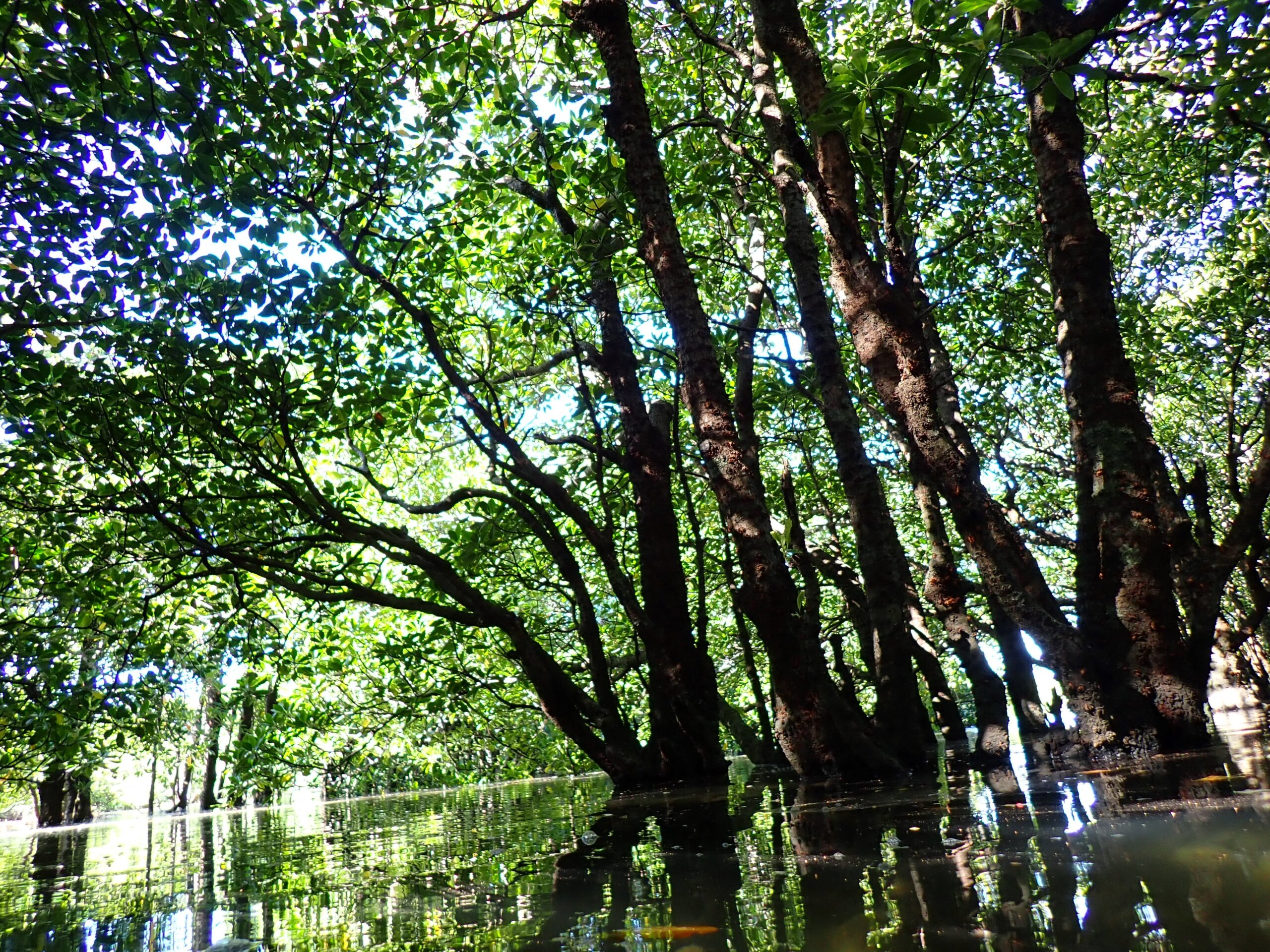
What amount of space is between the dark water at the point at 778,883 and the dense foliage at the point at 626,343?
6.46 feet

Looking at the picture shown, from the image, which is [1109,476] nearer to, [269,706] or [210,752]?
[269,706]

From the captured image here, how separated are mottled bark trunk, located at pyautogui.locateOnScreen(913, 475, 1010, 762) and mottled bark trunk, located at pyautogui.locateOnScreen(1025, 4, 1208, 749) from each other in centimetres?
199

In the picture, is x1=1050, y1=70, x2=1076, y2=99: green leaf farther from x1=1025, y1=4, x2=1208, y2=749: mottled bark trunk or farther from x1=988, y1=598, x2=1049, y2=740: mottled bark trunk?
x1=988, y1=598, x2=1049, y2=740: mottled bark trunk

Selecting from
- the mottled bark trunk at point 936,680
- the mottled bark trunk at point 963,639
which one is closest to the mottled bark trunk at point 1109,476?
the mottled bark trunk at point 963,639

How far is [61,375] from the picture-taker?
22.3 feet

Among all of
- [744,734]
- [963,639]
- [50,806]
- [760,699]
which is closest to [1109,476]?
[963,639]

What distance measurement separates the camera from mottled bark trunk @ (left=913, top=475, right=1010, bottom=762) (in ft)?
22.7

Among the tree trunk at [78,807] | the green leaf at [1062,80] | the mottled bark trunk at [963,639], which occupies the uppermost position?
the green leaf at [1062,80]

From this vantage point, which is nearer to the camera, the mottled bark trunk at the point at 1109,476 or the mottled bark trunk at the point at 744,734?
the mottled bark trunk at the point at 1109,476

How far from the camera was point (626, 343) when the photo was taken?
9.12m

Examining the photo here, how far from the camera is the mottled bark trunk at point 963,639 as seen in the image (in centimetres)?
691

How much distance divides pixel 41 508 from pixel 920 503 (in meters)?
8.80

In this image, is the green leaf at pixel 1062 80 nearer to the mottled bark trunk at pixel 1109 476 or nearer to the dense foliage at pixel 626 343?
the dense foliage at pixel 626 343

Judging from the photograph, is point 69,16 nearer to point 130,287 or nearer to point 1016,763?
point 130,287
